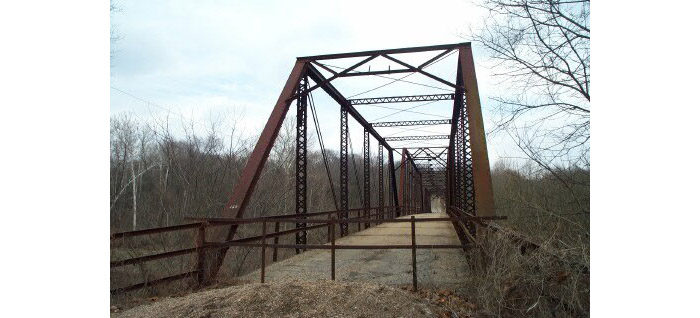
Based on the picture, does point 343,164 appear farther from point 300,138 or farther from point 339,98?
point 300,138

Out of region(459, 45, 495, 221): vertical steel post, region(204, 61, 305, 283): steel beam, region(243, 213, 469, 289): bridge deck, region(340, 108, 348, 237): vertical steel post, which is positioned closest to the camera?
region(243, 213, 469, 289): bridge deck

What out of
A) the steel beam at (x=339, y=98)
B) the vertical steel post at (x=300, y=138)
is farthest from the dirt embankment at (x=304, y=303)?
the steel beam at (x=339, y=98)

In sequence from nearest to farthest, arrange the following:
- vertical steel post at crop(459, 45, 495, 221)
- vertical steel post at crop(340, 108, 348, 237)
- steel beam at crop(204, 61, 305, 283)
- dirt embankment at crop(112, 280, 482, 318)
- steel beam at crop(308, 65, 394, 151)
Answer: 1. dirt embankment at crop(112, 280, 482, 318)
2. steel beam at crop(204, 61, 305, 283)
3. vertical steel post at crop(459, 45, 495, 221)
4. steel beam at crop(308, 65, 394, 151)
5. vertical steel post at crop(340, 108, 348, 237)

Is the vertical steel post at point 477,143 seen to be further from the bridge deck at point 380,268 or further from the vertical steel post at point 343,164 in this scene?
the vertical steel post at point 343,164

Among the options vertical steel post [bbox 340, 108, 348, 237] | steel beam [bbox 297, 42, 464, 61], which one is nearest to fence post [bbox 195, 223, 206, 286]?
steel beam [bbox 297, 42, 464, 61]

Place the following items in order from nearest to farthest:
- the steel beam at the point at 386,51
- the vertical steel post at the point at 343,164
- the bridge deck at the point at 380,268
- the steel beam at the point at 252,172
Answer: the bridge deck at the point at 380,268, the steel beam at the point at 252,172, the steel beam at the point at 386,51, the vertical steel post at the point at 343,164

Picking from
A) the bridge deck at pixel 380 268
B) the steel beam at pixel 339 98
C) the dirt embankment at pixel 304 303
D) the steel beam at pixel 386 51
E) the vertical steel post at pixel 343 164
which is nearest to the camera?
the dirt embankment at pixel 304 303

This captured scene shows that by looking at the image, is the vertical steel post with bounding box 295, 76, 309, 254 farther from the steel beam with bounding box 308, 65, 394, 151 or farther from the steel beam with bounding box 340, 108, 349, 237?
the steel beam with bounding box 340, 108, 349, 237

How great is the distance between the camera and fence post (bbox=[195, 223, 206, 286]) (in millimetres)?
7004

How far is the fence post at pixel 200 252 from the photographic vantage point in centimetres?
700

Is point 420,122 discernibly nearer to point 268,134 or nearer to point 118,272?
point 268,134

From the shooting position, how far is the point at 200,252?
278 inches

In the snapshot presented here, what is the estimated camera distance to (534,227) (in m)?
6.20

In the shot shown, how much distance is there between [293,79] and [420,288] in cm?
637
